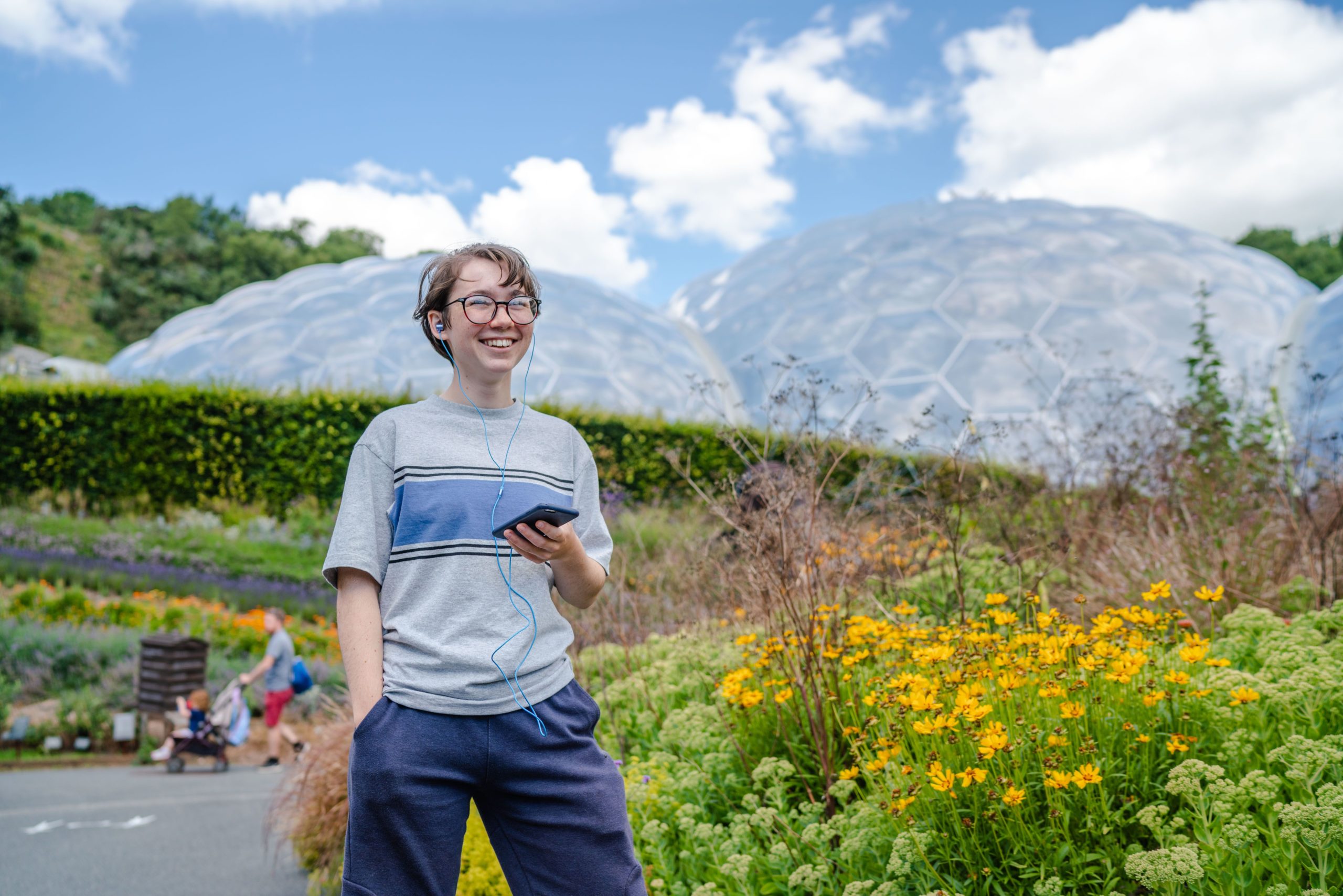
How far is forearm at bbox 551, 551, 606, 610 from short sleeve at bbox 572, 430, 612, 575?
5 cm

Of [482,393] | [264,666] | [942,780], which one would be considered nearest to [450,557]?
[482,393]

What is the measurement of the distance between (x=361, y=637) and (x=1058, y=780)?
1.54m

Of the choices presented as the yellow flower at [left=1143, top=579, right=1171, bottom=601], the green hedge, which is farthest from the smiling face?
the green hedge

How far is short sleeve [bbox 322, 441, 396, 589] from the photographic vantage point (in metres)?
1.54

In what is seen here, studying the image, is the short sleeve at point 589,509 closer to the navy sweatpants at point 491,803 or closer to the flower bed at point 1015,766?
the navy sweatpants at point 491,803

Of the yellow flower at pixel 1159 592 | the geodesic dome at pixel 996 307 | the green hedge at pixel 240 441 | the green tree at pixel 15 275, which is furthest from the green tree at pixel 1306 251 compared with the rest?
the green tree at pixel 15 275

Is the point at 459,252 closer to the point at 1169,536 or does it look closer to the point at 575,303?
the point at 1169,536

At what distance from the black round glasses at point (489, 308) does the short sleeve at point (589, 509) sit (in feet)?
0.83

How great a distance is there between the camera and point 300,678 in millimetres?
6812

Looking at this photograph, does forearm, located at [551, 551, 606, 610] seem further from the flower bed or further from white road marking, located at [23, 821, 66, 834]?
white road marking, located at [23, 821, 66, 834]

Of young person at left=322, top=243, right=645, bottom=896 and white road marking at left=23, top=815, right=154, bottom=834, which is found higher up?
young person at left=322, top=243, right=645, bottom=896

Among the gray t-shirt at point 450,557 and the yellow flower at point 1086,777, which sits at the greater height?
the gray t-shirt at point 450,557

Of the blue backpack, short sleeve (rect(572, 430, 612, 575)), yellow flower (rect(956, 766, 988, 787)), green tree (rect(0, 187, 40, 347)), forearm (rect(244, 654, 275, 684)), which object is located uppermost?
green tree (rect(0, 187, 40, 347))

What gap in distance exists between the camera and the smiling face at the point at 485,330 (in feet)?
5.47
